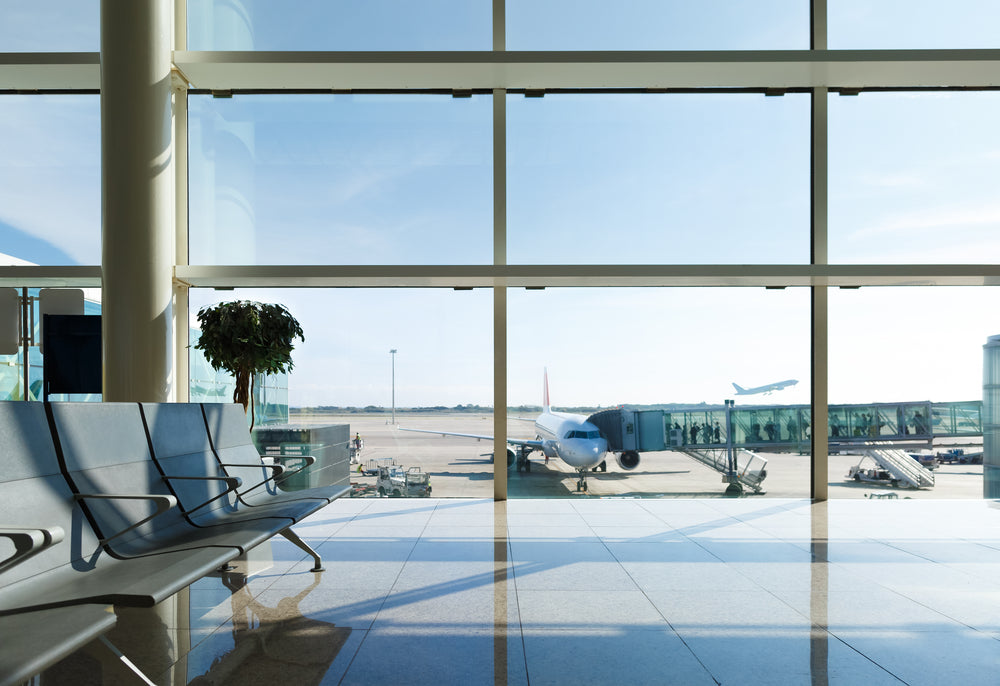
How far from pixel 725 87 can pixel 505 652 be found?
4907mm

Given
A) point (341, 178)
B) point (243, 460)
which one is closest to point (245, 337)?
point (243, 460)

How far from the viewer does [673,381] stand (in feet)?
17.6

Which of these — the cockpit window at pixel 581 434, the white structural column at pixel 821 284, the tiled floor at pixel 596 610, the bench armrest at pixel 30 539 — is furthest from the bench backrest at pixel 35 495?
the white structural column at pixel 821 284

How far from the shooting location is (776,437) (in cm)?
540

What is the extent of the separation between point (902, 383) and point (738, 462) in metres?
1.47

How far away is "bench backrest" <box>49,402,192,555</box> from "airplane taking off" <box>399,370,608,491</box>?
288 centimetres

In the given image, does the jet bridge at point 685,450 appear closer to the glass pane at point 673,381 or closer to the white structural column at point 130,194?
the glass pane at point 673,381

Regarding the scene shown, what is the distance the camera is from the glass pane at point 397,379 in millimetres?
5324

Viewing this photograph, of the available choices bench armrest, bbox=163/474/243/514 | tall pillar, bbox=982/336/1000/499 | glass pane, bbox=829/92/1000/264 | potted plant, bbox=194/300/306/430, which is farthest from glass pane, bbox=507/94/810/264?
bench armrest, bbox=163/474/243/514

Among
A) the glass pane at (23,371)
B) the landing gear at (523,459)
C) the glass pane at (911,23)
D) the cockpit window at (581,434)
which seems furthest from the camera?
the landing gear at (523,459)

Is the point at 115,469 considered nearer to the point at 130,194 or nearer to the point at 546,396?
the point at 130,194

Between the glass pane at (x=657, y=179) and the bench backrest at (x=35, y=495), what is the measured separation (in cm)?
384

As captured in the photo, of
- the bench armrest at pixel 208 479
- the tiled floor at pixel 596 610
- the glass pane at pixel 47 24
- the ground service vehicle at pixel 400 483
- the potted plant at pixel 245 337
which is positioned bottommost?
the ground service vehicle at pixel 400 483

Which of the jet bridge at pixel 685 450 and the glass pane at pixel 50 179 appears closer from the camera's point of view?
the glass pane at pixel 50 179
